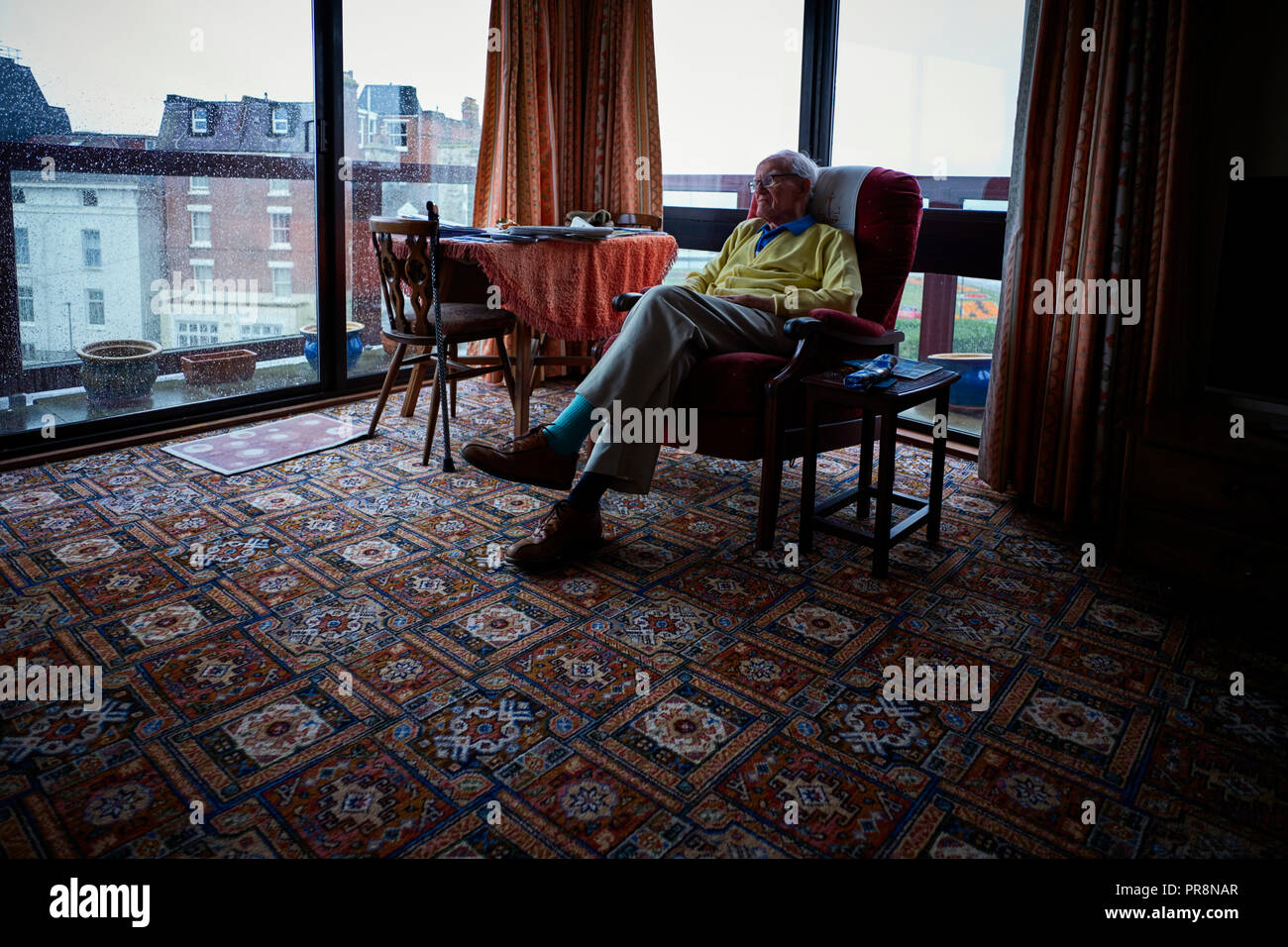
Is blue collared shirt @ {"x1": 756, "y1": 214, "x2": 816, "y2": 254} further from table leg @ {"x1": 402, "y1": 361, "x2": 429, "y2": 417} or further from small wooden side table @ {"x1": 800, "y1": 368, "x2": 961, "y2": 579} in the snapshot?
table leg @ {"x1": 402, "y1": 361, "x2": 429, "y2": 417}

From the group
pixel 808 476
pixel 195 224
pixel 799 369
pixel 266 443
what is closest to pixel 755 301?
pixel 799 369

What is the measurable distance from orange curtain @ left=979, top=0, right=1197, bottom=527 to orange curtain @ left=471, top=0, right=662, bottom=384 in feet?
6.76

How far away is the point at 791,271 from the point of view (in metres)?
2.94

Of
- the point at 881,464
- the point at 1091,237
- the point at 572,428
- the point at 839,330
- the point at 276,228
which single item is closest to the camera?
the point at 881,464

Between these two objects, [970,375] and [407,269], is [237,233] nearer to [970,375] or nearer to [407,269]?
[407,269]

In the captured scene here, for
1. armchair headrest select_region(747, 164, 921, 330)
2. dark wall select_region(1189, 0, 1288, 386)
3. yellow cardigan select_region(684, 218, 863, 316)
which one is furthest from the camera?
armchair headrest select_region(747, 164, 921, 330)

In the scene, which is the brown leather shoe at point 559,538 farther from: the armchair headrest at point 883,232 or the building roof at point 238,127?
the building roof at point 238,127

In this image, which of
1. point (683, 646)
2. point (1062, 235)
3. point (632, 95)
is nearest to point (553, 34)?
point (632, 95)

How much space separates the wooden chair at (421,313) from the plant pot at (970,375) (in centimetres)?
182

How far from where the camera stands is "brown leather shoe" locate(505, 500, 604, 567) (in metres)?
2.41

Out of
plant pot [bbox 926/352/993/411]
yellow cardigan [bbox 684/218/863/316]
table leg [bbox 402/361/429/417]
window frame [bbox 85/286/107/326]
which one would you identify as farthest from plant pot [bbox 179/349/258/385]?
plant pot [bbox 926/352/993/411]

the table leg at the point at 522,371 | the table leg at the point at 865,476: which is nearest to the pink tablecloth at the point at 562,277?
the table leg at the point at 522,371

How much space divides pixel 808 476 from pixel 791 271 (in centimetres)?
77

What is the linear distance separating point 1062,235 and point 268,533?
253 centimetres
